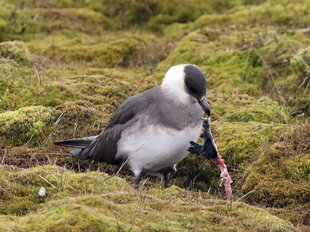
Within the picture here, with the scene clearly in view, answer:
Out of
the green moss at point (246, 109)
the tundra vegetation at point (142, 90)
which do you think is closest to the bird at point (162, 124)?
the tundra vegetation at point (142, 90)

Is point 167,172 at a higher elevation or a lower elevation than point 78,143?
lower

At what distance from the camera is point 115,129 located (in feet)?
25.6

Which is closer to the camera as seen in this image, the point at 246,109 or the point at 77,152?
the point at 77,152

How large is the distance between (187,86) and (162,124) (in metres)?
0.58

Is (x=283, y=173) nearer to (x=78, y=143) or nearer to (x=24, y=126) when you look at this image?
(x=78, y=143)

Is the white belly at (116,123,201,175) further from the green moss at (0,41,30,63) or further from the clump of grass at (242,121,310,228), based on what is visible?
the green moss at (0,41,30,63)

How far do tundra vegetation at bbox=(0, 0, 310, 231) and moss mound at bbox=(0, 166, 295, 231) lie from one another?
13 millimetres

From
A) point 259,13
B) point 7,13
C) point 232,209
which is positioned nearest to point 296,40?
point 259,13

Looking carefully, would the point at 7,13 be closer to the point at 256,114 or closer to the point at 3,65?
the point at 3,65

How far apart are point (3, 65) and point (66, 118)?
7.13 ft

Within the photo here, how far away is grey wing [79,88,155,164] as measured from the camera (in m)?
7.55

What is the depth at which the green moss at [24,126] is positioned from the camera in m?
8.57

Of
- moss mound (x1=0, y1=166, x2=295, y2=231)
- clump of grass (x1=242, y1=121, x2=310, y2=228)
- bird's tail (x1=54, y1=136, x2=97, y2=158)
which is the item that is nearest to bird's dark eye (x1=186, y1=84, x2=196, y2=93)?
clump of grass (x1=242, y1=121, x2=310, y2=228)

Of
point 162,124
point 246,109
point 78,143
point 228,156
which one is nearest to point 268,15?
point 246,109
